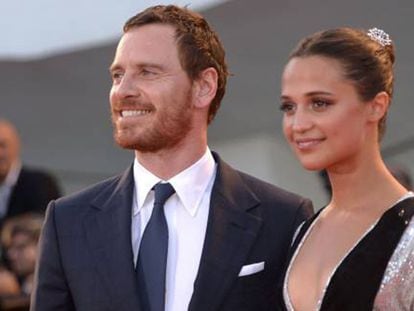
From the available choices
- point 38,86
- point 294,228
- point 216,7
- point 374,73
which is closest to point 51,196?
point 216,7

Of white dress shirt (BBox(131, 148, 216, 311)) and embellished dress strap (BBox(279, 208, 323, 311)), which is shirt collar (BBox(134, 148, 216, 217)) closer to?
white dress shirt (BBox(131, 148, 216, 311))

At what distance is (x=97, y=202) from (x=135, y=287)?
0.30m

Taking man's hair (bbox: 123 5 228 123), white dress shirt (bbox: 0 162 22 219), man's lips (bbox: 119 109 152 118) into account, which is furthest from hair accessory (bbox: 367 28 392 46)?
white dress shirt (bbox: 0 162 22 219)

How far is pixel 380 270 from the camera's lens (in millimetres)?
3582

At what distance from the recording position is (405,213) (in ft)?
11.9

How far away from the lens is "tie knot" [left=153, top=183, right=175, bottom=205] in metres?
4.04

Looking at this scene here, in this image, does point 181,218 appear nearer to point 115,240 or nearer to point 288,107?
point 115,240

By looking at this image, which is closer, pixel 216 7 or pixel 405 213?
pixel 405 213

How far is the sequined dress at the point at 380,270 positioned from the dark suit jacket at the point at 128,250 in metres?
0.32

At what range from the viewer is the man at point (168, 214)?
396 centimetres

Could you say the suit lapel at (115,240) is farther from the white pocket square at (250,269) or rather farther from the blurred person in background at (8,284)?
the blurred person in background at (8,284)

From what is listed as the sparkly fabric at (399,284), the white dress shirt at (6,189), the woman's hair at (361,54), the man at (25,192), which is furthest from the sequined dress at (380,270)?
the white dress shirt at (6,189)

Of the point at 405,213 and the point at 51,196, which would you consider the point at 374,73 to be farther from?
the point at 51,196

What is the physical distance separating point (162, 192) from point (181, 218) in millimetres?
86
